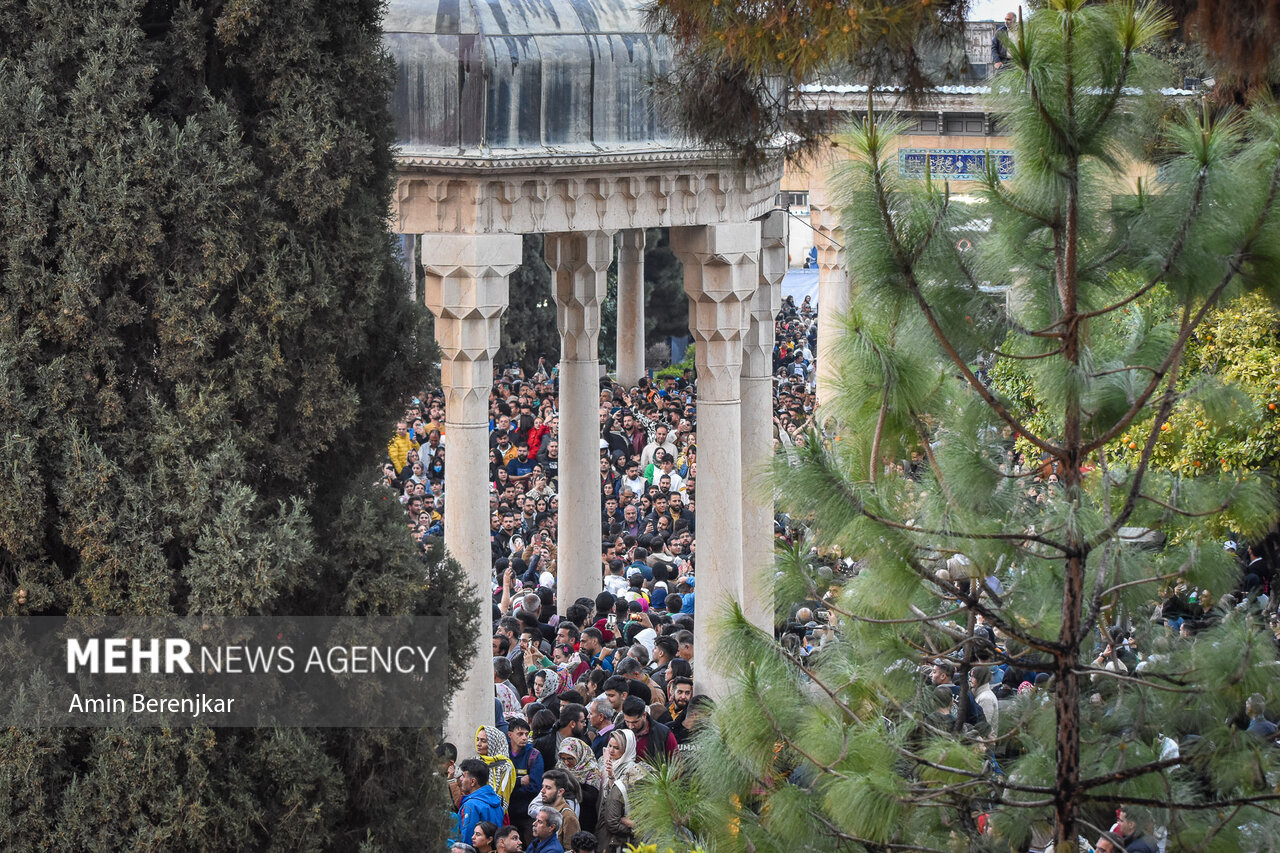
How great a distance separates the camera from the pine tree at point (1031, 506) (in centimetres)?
486

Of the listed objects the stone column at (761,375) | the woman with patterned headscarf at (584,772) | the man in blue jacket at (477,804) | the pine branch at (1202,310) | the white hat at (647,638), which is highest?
the pine branch at (1202,310)

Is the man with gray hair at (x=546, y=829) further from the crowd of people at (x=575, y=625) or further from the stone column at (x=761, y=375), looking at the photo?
the stone column at (x=761, y=375)

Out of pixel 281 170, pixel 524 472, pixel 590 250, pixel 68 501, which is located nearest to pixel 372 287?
pixel 281 170

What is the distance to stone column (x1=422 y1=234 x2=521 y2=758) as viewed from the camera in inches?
412

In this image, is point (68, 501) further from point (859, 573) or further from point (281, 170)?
point (859, 573)

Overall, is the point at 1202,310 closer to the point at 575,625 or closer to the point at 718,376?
the point at 718,376

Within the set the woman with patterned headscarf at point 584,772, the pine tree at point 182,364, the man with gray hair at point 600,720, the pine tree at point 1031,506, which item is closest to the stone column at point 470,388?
the man with gray hair at point 600,720

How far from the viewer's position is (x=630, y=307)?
79.8 feet

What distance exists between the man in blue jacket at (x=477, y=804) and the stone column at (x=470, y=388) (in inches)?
63.4

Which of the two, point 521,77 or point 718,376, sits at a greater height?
point 521,77

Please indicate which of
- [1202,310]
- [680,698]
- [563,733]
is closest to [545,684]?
[680,698]
